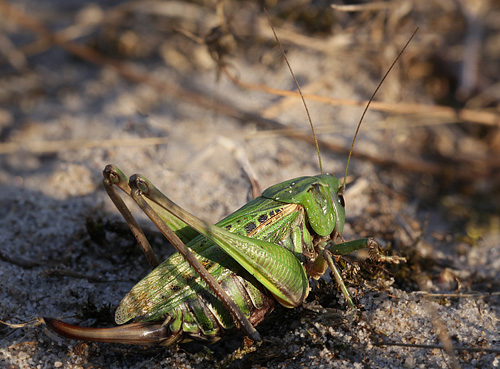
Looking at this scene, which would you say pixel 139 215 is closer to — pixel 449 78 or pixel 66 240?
pixel 66 240

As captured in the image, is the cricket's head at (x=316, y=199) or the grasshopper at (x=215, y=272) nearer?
the grasshopper at (x=215, y=272)

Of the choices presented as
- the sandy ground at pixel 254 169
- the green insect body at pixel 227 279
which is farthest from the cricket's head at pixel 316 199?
the sandy ground at pixel 254 169

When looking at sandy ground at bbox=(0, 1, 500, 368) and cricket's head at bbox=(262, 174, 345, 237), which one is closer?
sandy ground at bbox=(0, 1, 500, 368)

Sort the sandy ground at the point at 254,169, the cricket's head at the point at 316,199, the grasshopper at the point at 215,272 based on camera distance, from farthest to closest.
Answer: the cricket's head at the point at 316,199, the sandy ground at the point at 254,169, the grasshopper at the point at 215,272

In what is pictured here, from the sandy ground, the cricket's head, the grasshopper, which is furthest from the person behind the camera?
the cricket's head

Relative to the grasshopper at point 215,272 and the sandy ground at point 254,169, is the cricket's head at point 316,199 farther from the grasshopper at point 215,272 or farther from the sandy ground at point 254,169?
the sandy ground at point 254,169

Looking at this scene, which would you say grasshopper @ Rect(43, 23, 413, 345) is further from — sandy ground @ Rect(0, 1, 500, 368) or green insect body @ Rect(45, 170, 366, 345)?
sandy ground @ Rect(0, 1, 500, 368)

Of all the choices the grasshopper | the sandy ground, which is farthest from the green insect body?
the sandy ground

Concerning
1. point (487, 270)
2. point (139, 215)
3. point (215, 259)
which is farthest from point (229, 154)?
point (487, 270)
